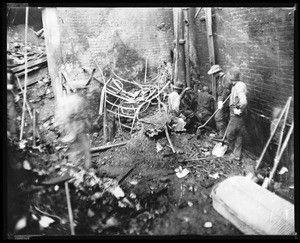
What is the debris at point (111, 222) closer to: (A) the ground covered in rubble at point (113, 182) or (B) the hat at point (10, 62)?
(A) the ground covered in rubble at point (113, 182)

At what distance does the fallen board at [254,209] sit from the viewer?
10.1 ft

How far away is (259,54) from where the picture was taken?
3975 mm

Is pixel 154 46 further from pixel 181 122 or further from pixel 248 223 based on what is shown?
pixel 248 223

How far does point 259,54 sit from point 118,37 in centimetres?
276

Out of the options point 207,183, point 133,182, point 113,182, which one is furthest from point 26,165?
point 207,183

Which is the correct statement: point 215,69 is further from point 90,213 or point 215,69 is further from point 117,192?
point 90,213

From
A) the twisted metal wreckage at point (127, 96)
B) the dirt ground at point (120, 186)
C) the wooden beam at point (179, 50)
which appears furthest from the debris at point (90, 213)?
the wooden beam at point (179, 50)

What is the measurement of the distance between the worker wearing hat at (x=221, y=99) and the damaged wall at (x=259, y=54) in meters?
0.19

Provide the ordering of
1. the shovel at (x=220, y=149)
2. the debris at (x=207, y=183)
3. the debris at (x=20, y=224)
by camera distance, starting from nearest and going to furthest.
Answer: the debris at (x=20, y=224) → the debris at (x=207, y=183) → the shovel at (x=220, y=149)

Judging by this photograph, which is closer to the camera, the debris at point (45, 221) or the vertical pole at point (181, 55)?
the debris at point (45, 221)

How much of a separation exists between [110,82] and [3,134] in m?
1.98

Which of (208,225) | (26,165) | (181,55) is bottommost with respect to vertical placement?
(208,225)

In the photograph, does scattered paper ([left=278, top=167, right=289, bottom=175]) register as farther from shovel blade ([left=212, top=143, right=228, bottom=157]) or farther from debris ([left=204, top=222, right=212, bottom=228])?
debris ([left=204, top=222, right=212, bottom=228])
